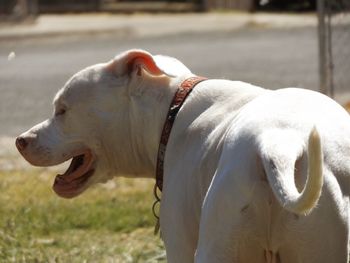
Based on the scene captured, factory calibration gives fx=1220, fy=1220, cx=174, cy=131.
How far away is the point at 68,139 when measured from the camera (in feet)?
17.6

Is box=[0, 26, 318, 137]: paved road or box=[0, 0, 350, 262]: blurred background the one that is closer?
box=[0, 0, 350, 262]: blurred background

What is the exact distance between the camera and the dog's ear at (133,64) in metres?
5.15

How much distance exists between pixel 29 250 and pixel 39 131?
192 cm

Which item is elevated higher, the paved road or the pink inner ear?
the pink inner ear

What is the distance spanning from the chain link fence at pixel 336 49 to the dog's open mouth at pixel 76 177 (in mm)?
5843

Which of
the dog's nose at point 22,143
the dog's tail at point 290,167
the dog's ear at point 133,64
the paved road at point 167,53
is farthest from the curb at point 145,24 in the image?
the dog's tail at point 290,167

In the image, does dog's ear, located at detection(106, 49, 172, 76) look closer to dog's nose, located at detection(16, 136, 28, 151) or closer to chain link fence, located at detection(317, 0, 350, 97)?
dog's nose, located at detection(16, 136, 28, 151)

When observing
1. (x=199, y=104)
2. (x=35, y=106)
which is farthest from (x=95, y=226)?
(x=35, y=106)

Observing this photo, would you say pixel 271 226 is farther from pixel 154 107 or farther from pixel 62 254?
pixel 62 254

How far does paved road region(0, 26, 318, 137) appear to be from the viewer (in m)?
15.2

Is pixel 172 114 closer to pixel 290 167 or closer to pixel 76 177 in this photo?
pixel 76 177

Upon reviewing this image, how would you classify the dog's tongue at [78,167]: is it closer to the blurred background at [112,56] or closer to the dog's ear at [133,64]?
the dog's ear at [133,64]

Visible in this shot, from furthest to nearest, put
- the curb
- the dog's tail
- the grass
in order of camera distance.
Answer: the curb
the grass
the dog's tail

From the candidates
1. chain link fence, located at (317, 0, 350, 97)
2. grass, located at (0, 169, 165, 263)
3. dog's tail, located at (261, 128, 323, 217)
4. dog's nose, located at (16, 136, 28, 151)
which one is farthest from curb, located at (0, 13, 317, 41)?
dog's tail, located at (261, 128, 323, 217)
